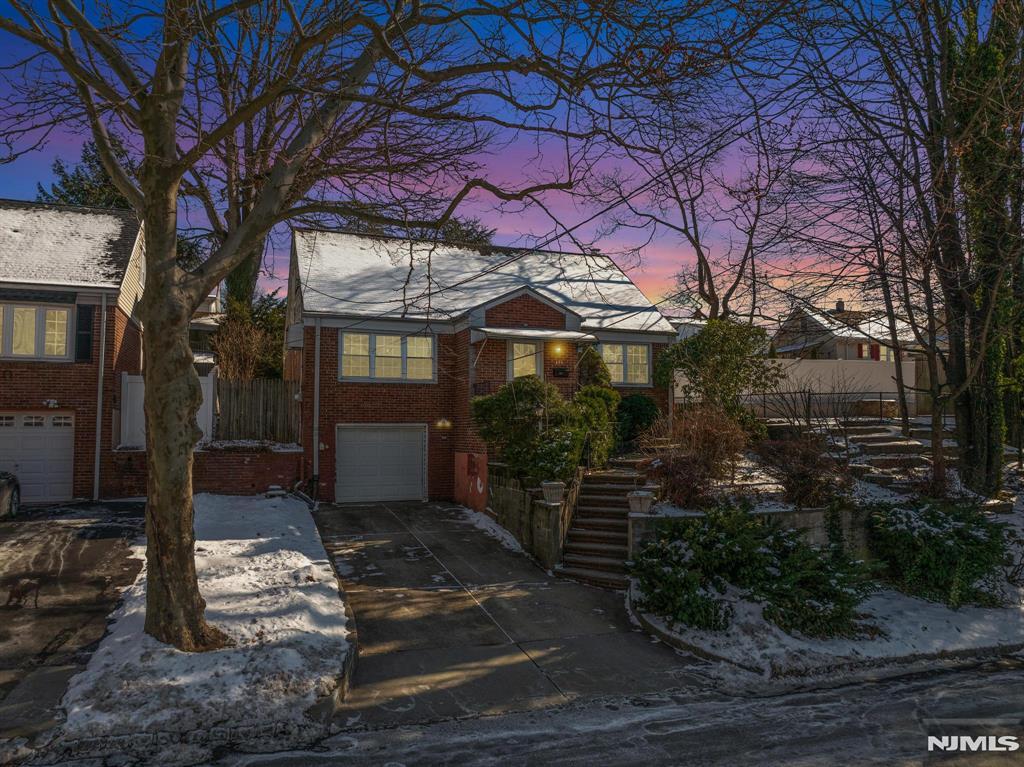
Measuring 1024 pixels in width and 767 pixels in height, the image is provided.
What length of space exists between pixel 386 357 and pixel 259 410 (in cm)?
365

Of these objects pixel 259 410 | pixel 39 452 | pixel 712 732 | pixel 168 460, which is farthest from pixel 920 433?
pixel 39 452

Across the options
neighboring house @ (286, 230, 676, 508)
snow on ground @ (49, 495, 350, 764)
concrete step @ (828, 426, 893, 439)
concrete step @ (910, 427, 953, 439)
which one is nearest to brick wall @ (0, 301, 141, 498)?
neighboring house @ (286, 230, 676, 508)

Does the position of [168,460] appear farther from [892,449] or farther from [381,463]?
[892,449]

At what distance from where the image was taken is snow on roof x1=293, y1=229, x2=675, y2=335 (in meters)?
18.7

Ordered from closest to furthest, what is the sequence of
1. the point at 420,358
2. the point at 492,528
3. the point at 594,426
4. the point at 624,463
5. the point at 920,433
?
the point at 492,528 < the point at 594,426 < the point at 624,463 < the point at 920,433 < the point at 420,358

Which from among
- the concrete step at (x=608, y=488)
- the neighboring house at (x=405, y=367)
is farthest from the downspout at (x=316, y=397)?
the concrete step at (x=608, y=488)

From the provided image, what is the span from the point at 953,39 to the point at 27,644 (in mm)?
15756

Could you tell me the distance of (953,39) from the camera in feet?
38.1

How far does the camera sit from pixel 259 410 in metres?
18.6

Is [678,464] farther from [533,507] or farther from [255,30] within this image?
[255,30]

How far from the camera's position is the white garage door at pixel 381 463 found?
18328 millimetres

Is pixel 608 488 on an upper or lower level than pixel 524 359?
lower

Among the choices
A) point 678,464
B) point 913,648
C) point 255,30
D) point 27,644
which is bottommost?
point 913,648

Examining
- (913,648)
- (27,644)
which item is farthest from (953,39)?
(27,644)
